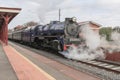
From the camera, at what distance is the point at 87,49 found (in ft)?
67.3

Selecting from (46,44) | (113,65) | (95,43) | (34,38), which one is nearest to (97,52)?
(95,43)

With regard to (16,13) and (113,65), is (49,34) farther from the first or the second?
(113,65)

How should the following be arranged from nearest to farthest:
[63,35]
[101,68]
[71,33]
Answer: [101,68] → [63,35] → [71,33]

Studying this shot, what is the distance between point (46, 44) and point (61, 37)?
4773 mm

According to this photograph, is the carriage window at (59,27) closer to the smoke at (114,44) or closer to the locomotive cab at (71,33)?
the locomotive cab at (71,33)

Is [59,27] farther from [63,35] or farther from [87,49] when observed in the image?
[87,49]

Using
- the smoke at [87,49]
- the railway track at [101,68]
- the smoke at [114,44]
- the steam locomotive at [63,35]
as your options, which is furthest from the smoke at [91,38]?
the railway track at [101,68]

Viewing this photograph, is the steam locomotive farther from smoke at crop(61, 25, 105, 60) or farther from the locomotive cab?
smoke at crop(61, 25, 105, 60)

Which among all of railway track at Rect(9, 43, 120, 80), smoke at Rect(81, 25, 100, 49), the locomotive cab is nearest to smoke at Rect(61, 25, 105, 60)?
smoke at Rect(81, 25, 100, 49)

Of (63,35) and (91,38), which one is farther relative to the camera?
(63,35)

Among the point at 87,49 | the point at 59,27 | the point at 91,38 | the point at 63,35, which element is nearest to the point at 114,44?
the point at 91,38

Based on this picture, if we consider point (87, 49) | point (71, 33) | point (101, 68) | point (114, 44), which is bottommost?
point (101, 68)

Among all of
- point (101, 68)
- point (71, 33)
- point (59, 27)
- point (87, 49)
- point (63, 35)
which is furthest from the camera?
point (59, 27)

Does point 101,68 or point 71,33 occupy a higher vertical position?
point 71,33
